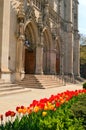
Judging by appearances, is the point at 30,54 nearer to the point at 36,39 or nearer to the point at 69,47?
the point at 36,39

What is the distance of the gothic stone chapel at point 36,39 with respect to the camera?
18811 millimetres

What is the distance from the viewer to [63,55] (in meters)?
36.9

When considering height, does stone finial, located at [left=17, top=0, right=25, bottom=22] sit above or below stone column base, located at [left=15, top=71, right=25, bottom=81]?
above

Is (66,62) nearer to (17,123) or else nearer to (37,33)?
(37,33)

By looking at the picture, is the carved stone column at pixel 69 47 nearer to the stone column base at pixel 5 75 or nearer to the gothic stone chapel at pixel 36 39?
the gothic stone chapel at pixel 36 39

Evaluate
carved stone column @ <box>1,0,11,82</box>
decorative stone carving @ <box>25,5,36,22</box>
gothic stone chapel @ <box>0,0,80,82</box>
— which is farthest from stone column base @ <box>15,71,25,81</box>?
decorative stone carving @ <box>25,5,36,22</box>

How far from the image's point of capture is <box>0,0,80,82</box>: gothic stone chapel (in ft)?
61.7

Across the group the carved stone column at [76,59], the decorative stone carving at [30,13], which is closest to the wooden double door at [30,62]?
the decorative stone carving at [30,13]

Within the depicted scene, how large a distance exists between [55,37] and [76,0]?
1550cm

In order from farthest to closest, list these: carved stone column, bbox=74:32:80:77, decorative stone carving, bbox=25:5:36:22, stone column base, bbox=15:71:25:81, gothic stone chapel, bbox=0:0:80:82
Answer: carved stone column, bbox=74:32:80:77 → decorative stone carving, bbox=25:5:36:22 → stone column base, bbox=15:71:25:81 → gothic stone chapel, bbox=0:0:80:82

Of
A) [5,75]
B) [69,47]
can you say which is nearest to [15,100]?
[5,75]

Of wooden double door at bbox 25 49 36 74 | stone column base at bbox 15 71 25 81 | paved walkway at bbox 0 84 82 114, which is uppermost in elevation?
wooden double door at bbox 25 49 36 74

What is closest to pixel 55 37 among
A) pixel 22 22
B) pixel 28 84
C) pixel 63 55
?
pixel 63 55

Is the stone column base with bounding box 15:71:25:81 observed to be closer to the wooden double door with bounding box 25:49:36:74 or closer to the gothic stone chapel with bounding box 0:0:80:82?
the gothic stone chapel with bounding box 0:0:80:82
